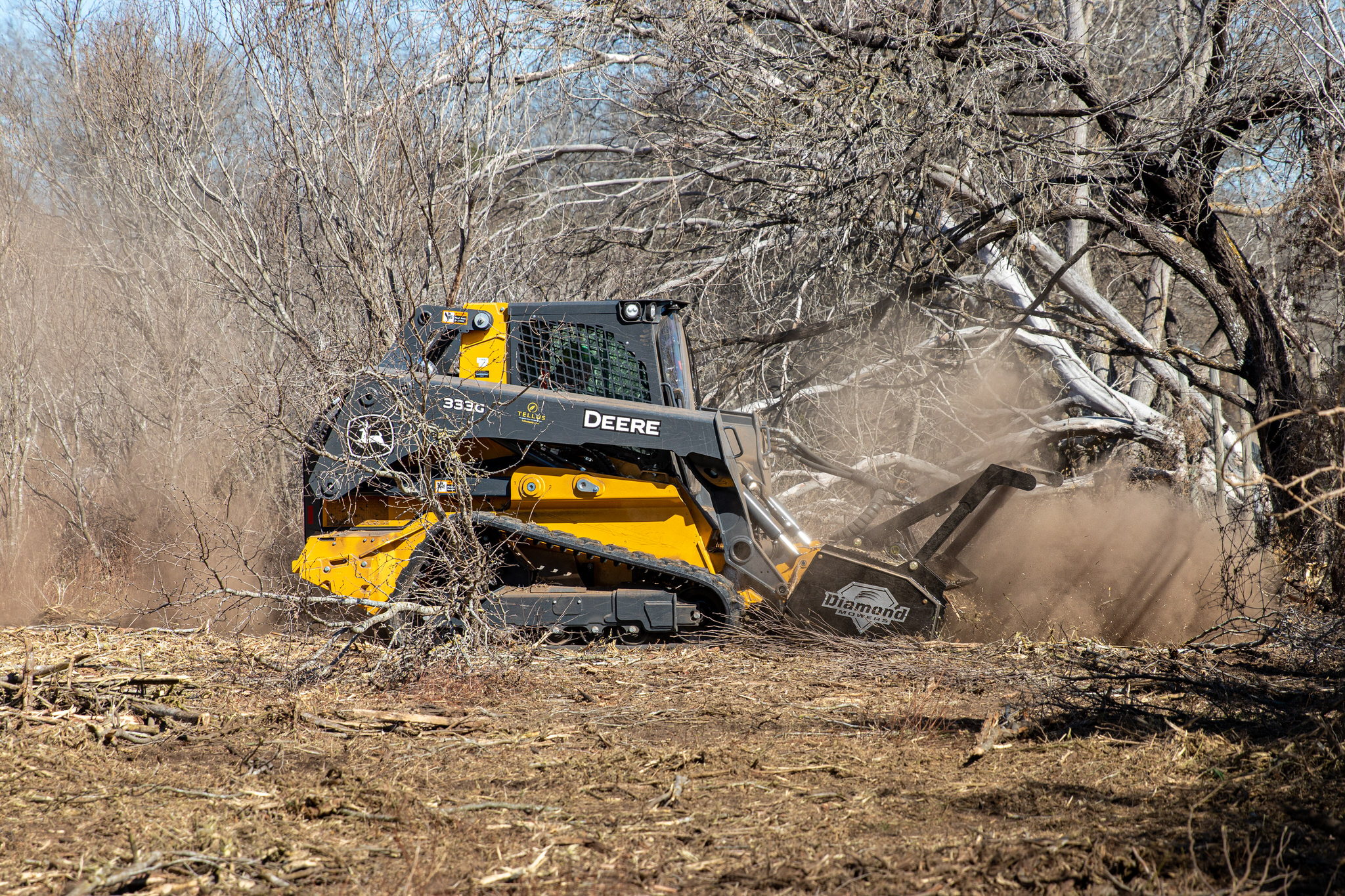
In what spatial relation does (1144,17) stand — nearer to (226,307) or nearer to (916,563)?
(916,563)

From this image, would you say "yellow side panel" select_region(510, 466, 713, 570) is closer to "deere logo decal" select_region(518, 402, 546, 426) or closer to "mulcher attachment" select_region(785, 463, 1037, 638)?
"deere logo decal" select_region(518, 402, 546, 426)

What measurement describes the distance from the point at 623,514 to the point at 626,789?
2.83 meters

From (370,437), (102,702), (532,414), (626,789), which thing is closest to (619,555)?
(532,414)

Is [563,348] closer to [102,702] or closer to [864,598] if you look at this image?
[864,598]

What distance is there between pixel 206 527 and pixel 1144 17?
44.7 feet

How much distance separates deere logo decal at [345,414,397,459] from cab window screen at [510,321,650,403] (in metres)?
0.93

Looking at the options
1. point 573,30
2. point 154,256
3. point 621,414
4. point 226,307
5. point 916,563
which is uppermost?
point 573,30

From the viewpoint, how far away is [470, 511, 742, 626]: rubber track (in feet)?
19.9

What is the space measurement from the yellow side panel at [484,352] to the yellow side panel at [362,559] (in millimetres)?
1004

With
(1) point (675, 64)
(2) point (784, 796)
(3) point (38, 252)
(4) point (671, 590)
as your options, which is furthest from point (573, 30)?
(3) point (38, 252)

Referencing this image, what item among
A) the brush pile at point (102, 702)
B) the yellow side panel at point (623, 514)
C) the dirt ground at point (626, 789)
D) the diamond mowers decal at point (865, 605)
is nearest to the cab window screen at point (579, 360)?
the yellow side panel at point (623, 514)

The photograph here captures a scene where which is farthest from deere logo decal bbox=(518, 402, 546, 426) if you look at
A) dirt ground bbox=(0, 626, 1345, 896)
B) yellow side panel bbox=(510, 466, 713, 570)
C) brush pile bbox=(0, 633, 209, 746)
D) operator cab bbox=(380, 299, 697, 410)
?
brush pile bbox=(0, 633, 209, 746)

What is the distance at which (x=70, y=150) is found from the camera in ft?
64.4

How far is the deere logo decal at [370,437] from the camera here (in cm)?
603
